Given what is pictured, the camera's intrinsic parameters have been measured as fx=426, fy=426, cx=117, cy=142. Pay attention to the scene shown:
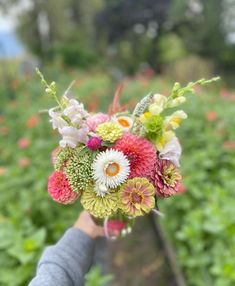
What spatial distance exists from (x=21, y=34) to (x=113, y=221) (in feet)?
62.2

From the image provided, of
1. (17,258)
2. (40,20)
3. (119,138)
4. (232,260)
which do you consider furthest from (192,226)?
(40,20)

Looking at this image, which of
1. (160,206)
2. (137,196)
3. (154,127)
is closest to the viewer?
(137,196)

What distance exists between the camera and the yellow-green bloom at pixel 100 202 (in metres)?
1.35

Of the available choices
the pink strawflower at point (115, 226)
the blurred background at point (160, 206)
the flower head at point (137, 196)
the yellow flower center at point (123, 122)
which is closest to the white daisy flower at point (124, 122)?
the yellow flower center at point (123, 122)

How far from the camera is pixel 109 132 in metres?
1.40

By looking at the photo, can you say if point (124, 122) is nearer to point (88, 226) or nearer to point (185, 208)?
point (88, 226)

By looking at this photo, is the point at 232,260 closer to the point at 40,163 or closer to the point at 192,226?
the point at 192,226

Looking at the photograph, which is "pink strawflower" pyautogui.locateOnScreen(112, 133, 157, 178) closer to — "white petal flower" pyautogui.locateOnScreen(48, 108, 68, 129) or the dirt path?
"white petal flower" pyautogui.locateOnScreen(48, 108, 68, 129)

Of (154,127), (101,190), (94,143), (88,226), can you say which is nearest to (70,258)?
(88,226)

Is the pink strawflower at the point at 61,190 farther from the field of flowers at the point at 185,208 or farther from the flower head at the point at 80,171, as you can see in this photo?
the field of flowers at the point at 185,208

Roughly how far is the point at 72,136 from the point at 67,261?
0.46 meters

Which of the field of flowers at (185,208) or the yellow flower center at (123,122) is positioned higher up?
the field of flowers at (185,208)

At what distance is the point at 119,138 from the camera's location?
4.58 ft

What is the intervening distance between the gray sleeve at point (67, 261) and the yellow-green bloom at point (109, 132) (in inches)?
18.4
